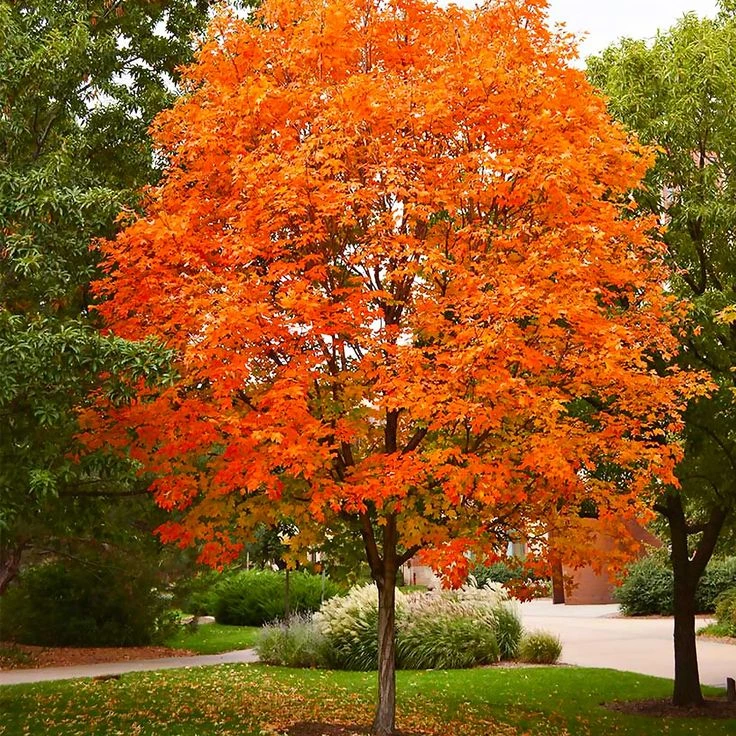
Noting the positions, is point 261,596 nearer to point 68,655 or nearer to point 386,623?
point 68,655

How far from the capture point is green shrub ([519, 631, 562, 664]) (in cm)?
1966

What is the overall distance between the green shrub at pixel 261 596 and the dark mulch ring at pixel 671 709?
42.6 feet

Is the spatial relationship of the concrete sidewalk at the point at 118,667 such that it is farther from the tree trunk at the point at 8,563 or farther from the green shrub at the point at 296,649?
the tree trunk at the point at 8,563

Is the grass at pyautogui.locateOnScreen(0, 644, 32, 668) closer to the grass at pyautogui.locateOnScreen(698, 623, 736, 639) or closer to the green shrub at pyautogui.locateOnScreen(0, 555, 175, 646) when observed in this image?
the green shrub at pyautogui.locateOnScreen(0, 555, 175, 646)

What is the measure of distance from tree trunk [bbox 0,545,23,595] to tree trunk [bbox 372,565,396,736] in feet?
30.5

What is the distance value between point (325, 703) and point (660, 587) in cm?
2074

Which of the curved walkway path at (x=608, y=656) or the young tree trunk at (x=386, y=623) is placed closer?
the young tree trunk at (x=386, y=623)

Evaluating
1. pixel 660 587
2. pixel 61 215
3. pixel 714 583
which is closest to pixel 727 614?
pixel 714 583

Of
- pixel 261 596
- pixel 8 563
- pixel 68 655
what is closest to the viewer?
pixel 8 563

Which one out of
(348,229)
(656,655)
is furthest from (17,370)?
(656,655)

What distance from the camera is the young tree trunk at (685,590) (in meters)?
14.6

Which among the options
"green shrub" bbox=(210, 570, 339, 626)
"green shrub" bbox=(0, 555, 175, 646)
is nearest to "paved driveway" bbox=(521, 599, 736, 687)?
"green shrub" bbox=(210, 570, 339, 626)

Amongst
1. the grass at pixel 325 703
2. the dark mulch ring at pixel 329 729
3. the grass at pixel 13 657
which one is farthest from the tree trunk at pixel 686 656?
the grass at pixel 13 657

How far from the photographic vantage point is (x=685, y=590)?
15203mm
